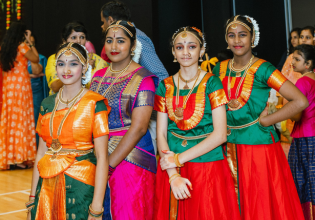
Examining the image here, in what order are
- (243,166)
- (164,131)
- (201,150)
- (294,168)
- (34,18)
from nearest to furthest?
(201,150) → (164,131) → (243,166) → (294,168) → (34,18)

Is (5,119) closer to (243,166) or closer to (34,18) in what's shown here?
(34,18)

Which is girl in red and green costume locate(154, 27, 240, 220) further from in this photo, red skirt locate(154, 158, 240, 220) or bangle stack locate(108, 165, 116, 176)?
bangle stack locate(108, 165, 116, 176)

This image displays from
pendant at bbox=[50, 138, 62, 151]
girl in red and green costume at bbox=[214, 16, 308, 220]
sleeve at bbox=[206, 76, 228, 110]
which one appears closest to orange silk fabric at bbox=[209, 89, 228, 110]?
sleeve at bbox=[206, 76, 228, 110]

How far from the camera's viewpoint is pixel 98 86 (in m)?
2.06

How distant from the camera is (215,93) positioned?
5.77 ft

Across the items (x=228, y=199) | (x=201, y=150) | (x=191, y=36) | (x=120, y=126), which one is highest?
(x=191, y=36)

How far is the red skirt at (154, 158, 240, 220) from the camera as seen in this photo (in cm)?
168

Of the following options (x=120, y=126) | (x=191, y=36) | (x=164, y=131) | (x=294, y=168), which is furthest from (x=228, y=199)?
(x=294, y=168)

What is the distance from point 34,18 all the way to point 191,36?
5.07m

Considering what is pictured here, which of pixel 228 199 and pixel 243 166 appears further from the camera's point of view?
pixel 243 166

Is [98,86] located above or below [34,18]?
below

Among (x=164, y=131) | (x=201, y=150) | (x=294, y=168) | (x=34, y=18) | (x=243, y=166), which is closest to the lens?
(x=201, y=150)

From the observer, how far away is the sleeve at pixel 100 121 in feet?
5.32

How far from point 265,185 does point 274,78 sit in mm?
658
